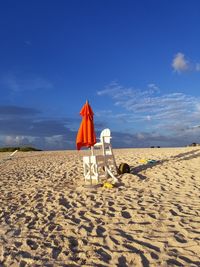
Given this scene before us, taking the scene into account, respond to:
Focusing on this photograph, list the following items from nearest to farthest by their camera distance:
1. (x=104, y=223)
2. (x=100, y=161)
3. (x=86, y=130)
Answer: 1. (x=104, y=223)
2. (x=100, y=161)
3. (x=86, y=130)

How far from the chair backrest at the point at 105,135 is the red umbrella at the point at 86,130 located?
285 mm

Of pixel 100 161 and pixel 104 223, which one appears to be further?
pixel 100 161

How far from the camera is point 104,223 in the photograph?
273 inches

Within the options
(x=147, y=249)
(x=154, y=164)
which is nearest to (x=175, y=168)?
(x=154, y=164)

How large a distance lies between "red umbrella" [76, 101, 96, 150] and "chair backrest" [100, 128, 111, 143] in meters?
0.28

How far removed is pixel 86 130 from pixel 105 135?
2.23ft

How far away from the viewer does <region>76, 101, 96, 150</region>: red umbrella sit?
11992mm

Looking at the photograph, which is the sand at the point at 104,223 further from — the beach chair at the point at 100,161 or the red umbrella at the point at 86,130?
the red umbrella at the point at 86,130

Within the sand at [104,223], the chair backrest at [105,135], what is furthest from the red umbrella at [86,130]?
the sand at [104,223]

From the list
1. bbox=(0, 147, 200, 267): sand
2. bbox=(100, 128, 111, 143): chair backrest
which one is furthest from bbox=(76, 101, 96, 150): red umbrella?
bbox=(0, 147, 200, 267): sand

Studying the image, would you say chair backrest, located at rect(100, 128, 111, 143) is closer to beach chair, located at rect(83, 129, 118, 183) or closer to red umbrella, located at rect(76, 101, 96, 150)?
beach chair, located at rect(83, 129, 118, 183)

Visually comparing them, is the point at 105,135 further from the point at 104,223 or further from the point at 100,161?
the point at 104,223

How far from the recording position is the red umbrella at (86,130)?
472 inches

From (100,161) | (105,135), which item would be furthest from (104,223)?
(105,135)
